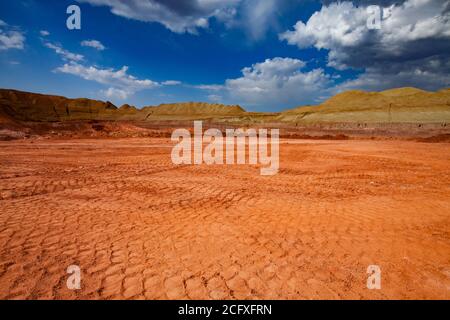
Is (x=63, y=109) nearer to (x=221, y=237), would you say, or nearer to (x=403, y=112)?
(x=403, y=112)

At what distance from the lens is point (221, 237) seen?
445cm

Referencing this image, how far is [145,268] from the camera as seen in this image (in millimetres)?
3490

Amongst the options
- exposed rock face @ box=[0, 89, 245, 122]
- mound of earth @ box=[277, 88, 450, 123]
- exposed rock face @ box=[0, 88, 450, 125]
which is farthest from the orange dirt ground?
exposed rock face @ box=[0, 89, 245, 122]

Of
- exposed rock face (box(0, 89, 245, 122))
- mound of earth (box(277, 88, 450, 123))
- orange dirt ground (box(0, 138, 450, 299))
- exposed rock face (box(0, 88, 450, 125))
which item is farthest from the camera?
exposed rock face (box(0, 89, 245, 122))

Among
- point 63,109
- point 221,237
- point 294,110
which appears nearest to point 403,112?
point 294,110

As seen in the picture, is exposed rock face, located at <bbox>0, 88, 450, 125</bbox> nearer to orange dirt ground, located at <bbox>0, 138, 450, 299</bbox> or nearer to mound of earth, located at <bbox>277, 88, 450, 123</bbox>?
mound of earth, located at <bbox>277, 88, 450, 123</bbox>

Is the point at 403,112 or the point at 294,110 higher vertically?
the point at 294,110

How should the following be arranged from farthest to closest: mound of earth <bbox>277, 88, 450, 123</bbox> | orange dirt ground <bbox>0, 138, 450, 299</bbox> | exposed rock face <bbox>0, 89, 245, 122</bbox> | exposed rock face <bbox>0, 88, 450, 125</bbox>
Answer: exposed rock face <bbox>0, 89, 245, 122</bbox>, exposed rock face <bbox>0, 88, 450, 125</bbox>, mound of earth <bbox>277, 88, 450, 123</bbox>, orange dirt ground <bbox>0, 138, 450, 299</bbox>

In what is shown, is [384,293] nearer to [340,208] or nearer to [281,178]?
[340,208]

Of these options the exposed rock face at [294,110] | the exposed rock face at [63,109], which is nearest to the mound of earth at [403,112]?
the exposed rock face at [294,110]

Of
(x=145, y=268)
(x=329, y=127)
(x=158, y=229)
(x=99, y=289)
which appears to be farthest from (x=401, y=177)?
(x=329, y=127)

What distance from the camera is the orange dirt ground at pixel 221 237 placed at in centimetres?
314

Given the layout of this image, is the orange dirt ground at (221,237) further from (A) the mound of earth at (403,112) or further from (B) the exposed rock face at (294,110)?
(A) the mound of earth at (403,112)

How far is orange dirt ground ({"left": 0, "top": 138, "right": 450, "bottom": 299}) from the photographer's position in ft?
10.3
